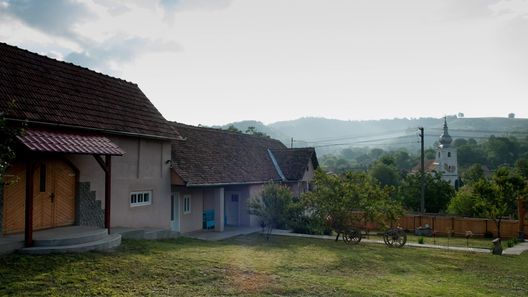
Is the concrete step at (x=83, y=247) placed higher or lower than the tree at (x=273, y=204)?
lower

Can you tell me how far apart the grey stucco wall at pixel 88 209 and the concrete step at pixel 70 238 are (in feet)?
5.81

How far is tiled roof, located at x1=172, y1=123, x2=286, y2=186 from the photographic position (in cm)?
2208

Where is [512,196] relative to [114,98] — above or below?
below

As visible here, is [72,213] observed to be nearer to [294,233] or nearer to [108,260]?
[108,260]

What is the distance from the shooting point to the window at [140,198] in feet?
59.8

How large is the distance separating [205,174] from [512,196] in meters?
19.3

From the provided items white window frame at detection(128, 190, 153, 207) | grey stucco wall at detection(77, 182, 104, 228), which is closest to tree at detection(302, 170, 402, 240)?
white window frame at detection(128, 190, 153, 207)

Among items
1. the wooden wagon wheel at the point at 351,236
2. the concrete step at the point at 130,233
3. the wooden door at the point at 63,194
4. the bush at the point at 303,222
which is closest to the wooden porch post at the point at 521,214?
the wooden wagon wheel at the point at 351,236

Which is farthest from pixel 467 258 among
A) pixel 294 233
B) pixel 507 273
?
pixel 294 233

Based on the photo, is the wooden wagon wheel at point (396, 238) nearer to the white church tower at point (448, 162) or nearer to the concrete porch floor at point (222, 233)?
the concrete porch floor at point (222, 233)

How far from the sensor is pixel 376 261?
50.8 ft

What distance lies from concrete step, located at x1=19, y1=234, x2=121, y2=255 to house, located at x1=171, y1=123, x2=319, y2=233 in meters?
7.10

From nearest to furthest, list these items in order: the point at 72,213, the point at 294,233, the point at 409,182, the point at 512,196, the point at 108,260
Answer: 1. the point at 108,260
2. the point at 72,213
3. the point at 294,233
4. the point at 512,196
5. the point at 409,182

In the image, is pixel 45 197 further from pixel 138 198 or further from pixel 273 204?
pixel 273 204
